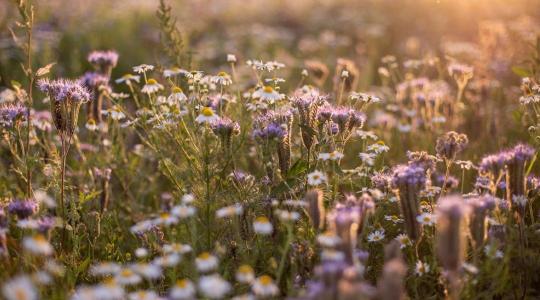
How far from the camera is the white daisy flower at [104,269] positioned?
9.54 ft

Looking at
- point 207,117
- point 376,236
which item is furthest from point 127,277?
point 376,236

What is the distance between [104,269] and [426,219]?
1706 millimetres

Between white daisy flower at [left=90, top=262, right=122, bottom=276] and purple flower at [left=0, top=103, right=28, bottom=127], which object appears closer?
white daisy flower at [left=90, top=262, right=122, bottom=276]

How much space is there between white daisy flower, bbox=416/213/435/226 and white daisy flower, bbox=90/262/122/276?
1.55 m

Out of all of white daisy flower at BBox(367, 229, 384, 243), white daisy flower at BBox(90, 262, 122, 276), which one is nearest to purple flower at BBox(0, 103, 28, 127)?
white daisy flower at BBox(90, 262, 122, 276)

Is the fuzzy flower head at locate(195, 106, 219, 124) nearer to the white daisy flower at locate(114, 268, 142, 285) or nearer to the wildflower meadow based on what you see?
the wildflower meadow

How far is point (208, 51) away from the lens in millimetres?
9352

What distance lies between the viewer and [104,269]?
292 centimetres

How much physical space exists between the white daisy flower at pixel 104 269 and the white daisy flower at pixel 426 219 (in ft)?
5.07

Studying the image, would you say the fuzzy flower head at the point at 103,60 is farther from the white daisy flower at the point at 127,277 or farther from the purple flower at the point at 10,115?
the white daisy flower at the point at 127,277

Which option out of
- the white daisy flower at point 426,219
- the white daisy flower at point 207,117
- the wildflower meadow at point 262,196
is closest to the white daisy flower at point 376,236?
the wildflower meadow at point 262,196

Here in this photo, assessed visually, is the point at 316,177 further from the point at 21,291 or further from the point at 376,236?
the point at 21,291

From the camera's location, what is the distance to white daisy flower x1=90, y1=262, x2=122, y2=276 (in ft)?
9.54

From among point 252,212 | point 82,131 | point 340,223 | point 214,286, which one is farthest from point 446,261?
point 82,131
